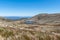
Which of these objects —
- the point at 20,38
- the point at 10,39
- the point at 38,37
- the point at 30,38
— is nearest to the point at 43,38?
the point at 38,37

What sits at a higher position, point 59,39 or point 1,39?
point 1,39

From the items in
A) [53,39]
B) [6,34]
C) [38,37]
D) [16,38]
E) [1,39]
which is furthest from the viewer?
[53,39]

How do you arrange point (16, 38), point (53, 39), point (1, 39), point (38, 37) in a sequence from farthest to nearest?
point (53, 39)
point (38, 37)
point (16, 38)
point (1, 39)

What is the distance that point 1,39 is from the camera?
6.89 meters

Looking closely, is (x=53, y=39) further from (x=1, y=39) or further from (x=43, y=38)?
(x=1, y=39)

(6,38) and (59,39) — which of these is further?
(59,39)

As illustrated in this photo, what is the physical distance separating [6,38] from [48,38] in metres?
3.39

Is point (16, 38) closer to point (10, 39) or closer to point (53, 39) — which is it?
point (10, 39)

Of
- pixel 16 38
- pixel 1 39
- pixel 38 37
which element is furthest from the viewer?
pixel 38 37

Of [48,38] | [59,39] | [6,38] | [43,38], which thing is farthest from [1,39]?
[59,39]

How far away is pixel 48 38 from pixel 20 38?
8.31ft

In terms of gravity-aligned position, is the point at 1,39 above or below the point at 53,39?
above

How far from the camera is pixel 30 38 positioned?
26.3ft

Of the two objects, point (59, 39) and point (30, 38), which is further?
point (59, 39)
